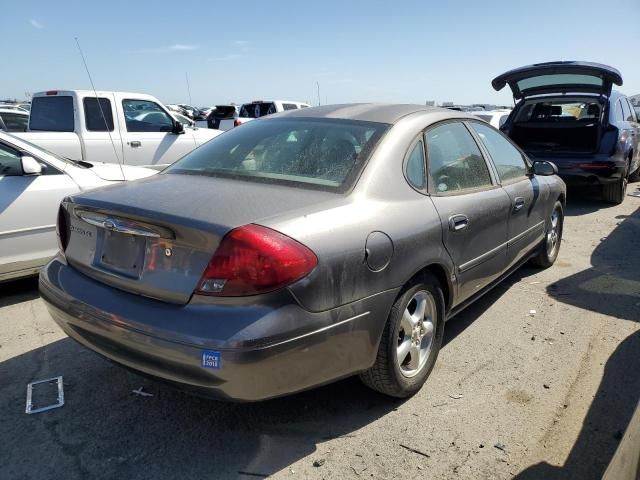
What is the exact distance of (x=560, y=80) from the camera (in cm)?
807

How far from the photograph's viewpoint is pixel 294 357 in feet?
7.30

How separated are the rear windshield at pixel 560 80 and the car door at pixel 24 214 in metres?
6.90

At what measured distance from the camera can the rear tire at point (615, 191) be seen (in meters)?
8.27

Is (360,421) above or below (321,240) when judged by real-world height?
below

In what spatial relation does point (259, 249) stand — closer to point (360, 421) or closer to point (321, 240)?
point (321, 240)

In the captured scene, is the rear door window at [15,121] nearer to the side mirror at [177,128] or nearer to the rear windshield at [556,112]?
the side mirror at [177,128]

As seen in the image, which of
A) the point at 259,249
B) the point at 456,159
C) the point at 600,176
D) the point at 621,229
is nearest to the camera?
the point at 259,249

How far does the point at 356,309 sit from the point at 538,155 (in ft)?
23.2

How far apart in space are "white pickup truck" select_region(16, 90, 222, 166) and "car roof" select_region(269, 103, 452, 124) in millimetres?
4758

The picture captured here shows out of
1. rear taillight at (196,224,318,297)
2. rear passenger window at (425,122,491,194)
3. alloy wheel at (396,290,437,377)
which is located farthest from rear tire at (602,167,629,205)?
rear taillight at (196,224,318,297)

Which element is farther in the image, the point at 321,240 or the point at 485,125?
the point at 485,125

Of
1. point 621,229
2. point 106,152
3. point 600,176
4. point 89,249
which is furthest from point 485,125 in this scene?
point 106,152

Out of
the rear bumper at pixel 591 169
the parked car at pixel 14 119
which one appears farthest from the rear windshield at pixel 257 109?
the rear bumper at pixel 591 169

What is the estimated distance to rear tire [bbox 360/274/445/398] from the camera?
2.65 meters
